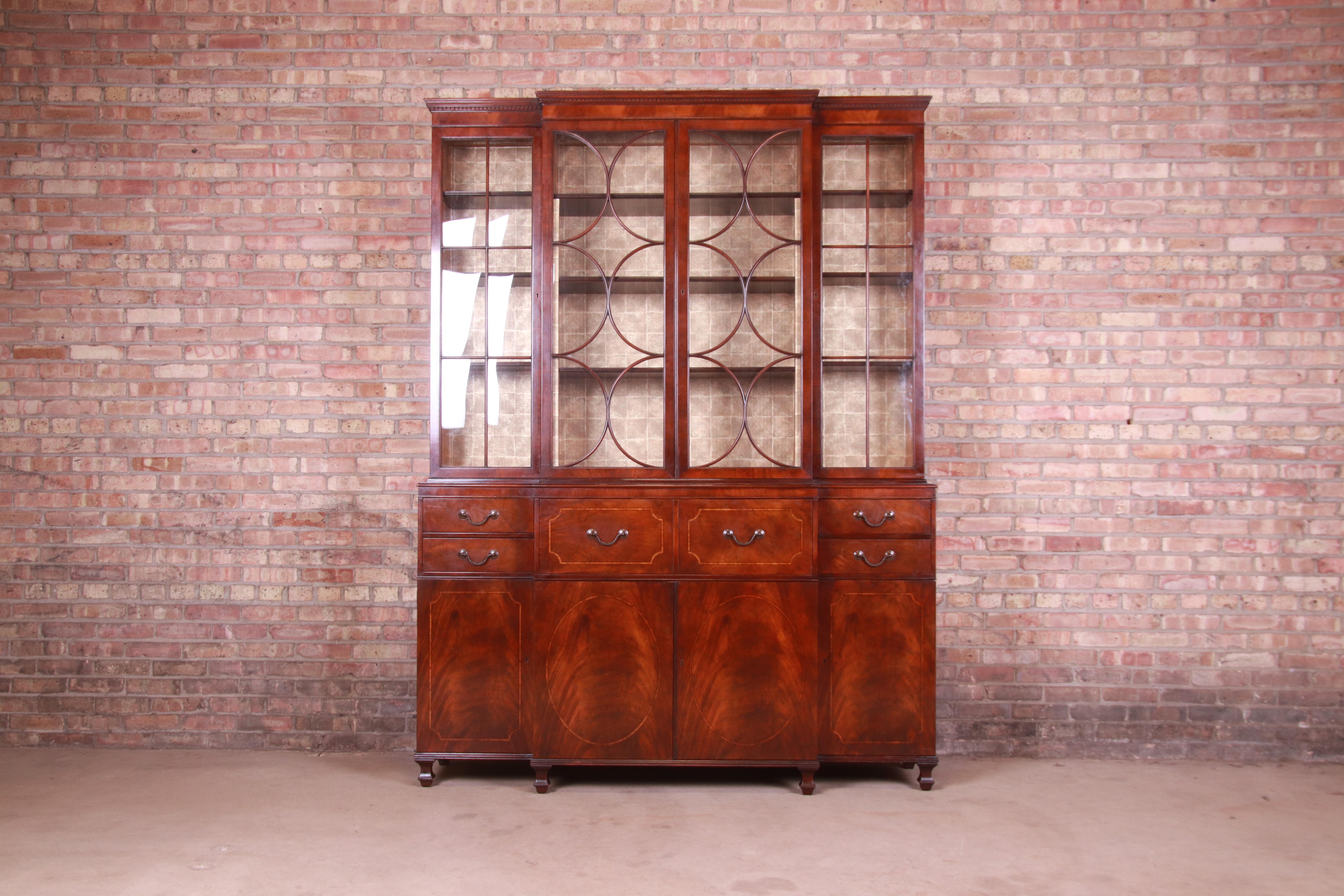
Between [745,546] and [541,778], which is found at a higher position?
[745,546]

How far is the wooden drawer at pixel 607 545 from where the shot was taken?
3.16 meters

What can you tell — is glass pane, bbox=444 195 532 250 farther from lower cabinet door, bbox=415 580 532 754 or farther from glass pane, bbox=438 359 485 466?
lower cabinet door, bbox=415 580 532 754

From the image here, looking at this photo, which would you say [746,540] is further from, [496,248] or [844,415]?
[496,248]

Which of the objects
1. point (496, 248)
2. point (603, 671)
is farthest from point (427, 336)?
point (603, 671)

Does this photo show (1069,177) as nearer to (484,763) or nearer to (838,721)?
(838,721)

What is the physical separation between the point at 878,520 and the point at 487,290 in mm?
1745

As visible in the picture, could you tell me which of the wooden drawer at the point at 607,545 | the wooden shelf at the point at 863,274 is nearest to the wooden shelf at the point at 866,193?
the wooden shelf at the point at 863,274

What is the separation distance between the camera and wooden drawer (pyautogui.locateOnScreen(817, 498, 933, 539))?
10.6ft

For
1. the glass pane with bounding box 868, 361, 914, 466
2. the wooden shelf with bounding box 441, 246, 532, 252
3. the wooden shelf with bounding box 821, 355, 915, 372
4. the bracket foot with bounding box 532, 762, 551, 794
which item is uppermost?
the wooden shelf with bounding box 441, 246, 532, 252

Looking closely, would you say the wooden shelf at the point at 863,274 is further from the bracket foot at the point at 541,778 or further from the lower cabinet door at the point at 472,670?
the bracket foot at the point at 541,778

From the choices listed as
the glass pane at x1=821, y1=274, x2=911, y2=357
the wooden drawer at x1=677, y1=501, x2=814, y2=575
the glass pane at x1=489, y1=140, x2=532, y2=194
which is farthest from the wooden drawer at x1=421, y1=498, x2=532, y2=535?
the glass pane at x1=821, y1=274, x2=911, y2=357

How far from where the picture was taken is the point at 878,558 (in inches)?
127

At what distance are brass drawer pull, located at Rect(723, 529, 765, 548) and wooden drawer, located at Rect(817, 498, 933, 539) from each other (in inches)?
9.0

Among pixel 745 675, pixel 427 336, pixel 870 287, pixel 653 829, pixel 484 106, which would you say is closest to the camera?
pixel 653 829
